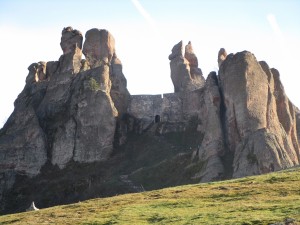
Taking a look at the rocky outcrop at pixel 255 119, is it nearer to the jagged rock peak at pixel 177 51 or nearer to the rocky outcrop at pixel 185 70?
the rocky outcrop at pixel 185 70

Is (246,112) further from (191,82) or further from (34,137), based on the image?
(34,137)

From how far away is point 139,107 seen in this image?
301 ft

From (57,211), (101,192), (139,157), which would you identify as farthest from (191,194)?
(139,157)

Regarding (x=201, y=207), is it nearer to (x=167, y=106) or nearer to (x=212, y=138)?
(x=212, y=138)

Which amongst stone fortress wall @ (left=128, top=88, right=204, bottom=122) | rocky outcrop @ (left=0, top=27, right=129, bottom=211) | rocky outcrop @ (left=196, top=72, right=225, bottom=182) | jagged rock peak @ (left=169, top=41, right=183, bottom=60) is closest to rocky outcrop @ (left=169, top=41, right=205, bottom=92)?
jagged rock peak @ (left=169, top=41, right=183, bottom=60)

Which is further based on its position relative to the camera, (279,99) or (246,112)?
(279,99)

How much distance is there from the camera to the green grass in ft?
97.2

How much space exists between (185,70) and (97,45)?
57.6 feet

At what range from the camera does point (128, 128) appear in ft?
293

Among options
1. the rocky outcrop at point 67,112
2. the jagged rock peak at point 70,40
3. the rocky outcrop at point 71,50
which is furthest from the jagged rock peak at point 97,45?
the rocky outcrop at point 71,50

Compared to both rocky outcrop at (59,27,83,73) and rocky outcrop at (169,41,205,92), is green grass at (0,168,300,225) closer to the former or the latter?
rocky outcrop at (169,41,205,92)

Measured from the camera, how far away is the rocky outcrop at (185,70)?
308ft

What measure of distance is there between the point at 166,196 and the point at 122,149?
1674 inches

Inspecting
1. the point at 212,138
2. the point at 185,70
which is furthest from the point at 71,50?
the point at 212,138
